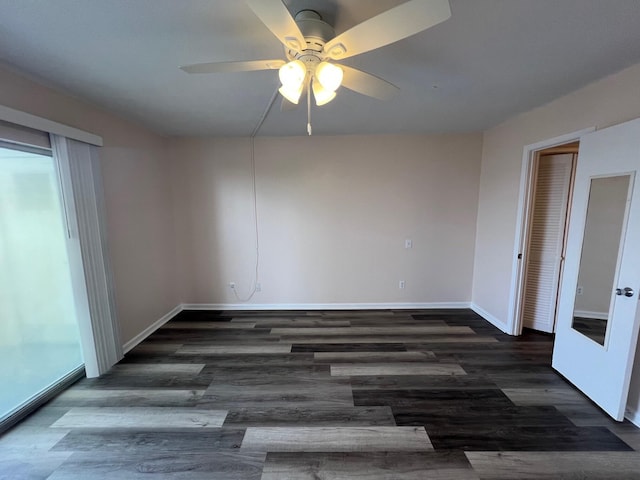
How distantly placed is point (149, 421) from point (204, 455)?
585mm

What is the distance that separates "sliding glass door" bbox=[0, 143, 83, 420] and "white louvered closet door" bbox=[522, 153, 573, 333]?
4.70 m

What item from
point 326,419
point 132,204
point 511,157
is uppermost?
point 511,157

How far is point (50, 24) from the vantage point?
1393mm

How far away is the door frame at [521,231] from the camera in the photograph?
2.85m

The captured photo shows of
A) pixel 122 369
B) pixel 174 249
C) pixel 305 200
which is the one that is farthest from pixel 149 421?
pixel 305 200

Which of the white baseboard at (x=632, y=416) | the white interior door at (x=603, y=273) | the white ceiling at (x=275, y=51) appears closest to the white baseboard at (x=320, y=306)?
the white interior door at (x=603, y=273)

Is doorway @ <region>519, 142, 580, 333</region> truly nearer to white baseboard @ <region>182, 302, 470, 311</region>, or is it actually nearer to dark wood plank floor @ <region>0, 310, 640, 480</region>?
dark wood plank floor @ <region>0, 310, 640, 480</region>

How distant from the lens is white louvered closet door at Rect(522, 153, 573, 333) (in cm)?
299

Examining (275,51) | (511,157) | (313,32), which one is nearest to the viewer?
(313,32)

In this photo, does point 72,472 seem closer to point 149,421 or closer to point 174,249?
point 149,421

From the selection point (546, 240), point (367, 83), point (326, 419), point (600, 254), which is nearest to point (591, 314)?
point (600, 254)

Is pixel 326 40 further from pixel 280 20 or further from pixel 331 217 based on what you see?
pixel 331 217

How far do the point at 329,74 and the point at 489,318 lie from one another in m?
3.64

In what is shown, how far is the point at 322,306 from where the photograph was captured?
3.97 m
